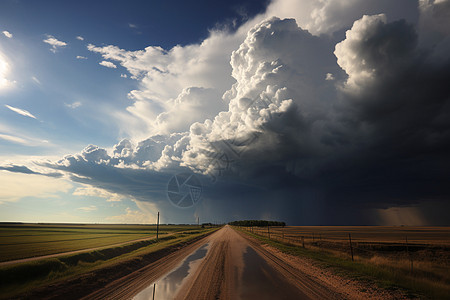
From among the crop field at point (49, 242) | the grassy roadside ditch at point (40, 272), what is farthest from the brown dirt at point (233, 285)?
the crop field at point (49, 242)

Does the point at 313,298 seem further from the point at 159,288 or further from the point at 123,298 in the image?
the point at 123,298

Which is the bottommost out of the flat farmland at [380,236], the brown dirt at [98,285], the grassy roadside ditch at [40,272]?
the flat farmland at [380,236]

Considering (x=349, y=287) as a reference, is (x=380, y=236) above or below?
below

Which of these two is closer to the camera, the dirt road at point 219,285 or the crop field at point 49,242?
the dirt road at point 219,285

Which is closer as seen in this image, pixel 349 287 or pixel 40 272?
pixel 349 287

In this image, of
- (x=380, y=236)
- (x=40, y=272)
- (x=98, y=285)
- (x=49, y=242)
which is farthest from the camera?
(x=380, y=236)

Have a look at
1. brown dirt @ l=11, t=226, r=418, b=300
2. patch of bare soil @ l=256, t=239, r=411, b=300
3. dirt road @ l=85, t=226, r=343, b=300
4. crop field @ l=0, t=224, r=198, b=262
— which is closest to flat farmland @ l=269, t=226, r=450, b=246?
patch of bare soil @ l=256, t=239, r=411, b=300

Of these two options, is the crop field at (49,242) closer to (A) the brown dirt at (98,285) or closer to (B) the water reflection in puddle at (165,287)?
(A) the brown dirt at (98,285)

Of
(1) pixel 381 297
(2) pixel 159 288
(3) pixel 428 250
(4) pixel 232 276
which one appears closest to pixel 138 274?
(2) pixel 159 288

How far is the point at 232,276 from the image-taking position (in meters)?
12.7

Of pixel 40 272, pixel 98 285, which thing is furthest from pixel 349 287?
pixel 40 272

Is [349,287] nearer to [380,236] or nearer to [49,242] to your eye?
[49,242]

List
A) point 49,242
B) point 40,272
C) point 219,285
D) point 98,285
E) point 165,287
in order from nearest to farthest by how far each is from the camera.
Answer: point 165,287 < point 219,285 < point 98,285 < point 40,272 < point 49,242

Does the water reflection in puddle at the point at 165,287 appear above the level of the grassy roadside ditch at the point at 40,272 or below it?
above
